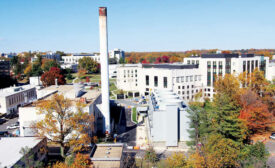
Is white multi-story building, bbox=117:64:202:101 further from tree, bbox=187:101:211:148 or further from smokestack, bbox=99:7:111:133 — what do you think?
tree, bbox=187:101:211:148

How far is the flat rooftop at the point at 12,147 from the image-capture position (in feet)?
69.9

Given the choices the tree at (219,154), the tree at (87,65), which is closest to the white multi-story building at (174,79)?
the tree at (219,154)

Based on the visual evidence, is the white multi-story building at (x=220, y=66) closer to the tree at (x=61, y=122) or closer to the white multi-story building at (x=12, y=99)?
the tree at (x=61, y=122)

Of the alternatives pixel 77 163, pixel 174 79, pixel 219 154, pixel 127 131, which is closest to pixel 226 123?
pixel 219 154

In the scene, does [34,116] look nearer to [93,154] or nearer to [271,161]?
[93,154]

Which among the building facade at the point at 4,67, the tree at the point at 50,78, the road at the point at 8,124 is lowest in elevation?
the road at the point at 8,124

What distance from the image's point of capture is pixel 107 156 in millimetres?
22922

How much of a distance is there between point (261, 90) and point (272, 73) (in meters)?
23.0

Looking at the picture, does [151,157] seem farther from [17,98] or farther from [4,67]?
[4,67]

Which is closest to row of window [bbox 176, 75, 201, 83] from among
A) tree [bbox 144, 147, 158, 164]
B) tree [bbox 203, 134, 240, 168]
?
tree [bbox 144, 147, 158, 164]

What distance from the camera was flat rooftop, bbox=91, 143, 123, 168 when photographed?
70.7ft

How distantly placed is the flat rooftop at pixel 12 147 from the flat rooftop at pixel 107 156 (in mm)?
7184

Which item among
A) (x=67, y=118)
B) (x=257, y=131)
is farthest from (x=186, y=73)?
(x=67, y=118)

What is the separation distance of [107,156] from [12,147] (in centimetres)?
1077
